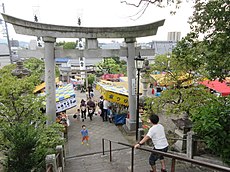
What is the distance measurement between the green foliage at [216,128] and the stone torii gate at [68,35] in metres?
5.78

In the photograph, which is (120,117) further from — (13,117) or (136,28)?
(13,117)

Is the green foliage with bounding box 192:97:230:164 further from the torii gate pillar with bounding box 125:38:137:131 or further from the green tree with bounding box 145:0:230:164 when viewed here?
the torii gate pillar with bounding box 125:38:137:131

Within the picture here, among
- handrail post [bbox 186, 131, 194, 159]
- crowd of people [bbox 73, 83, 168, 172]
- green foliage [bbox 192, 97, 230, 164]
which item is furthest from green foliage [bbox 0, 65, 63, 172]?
green foliage [bbox 192, 97, 230, 164]

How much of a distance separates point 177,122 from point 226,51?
3.75 m

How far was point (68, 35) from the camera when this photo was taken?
32.5 ft

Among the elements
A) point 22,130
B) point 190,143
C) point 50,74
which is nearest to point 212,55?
point 190,143

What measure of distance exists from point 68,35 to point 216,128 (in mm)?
7638

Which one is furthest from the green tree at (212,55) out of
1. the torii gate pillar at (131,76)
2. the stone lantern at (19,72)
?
the stone lantern at (19,72)

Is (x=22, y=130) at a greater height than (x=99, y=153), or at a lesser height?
greater

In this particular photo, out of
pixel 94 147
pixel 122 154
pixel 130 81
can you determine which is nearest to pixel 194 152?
pixel 122 154

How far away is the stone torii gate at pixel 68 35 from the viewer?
927 cm

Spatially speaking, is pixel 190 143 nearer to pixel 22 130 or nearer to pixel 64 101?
pixel 22 130

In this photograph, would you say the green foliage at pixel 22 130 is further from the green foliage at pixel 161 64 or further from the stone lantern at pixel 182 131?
the green foliage at pixel 161 64

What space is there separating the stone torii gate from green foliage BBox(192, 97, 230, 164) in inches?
228
